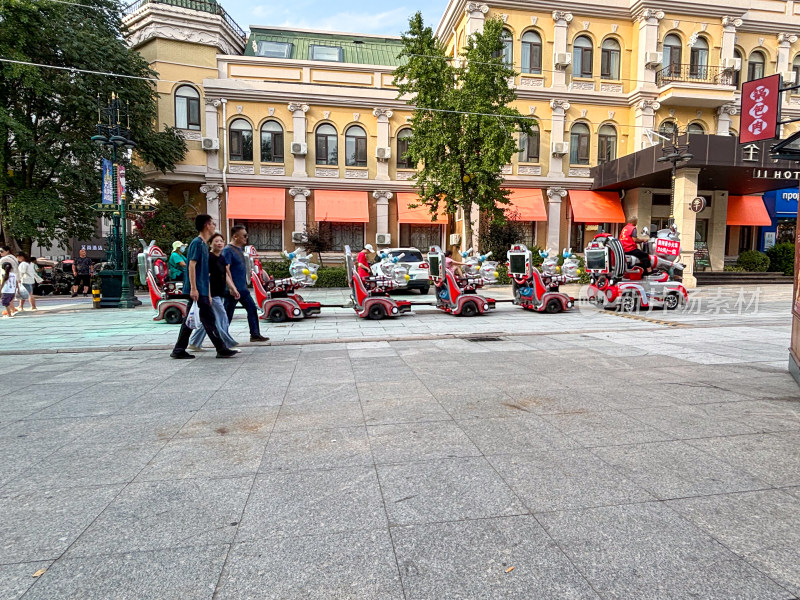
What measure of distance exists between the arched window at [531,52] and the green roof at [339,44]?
7.49 meters

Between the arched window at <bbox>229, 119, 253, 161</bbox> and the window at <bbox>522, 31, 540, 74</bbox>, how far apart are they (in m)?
15.3

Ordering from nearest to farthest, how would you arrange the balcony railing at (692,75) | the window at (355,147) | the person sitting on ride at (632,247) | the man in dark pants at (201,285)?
the man in dark pants at (201,285) < the person sitting on ride at (632,247) < the balcony railing at (692,75) < the window at (355,147)

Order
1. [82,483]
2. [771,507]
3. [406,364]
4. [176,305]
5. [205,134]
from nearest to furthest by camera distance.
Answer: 1. [771,507]
2. [82,483]
3. [406,364]
4. [176,305]
5. [205,134]

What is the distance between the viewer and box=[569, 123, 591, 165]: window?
88.6 ft

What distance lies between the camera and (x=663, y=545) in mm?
2521

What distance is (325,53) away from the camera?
2942 centimetres

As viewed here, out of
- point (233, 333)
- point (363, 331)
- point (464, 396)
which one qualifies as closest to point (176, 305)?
point (233, 333)

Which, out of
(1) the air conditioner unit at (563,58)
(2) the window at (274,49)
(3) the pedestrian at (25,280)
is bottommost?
Result: (3) the pedestrian at (25,280)

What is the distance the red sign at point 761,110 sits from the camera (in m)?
6.25

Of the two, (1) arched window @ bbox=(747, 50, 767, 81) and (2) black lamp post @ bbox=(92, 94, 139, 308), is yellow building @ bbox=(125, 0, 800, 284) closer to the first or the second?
(1) arched window @ bbox=(747, 50, 767, 81)

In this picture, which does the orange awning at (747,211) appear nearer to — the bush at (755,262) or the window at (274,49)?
the bush at (755,262)

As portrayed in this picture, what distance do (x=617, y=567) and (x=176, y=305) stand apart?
38.9ft

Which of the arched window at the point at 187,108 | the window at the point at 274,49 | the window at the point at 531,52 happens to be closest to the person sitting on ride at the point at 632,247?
the window at the point at 531,52

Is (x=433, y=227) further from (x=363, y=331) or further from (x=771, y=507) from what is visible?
(x=771, y=507)
